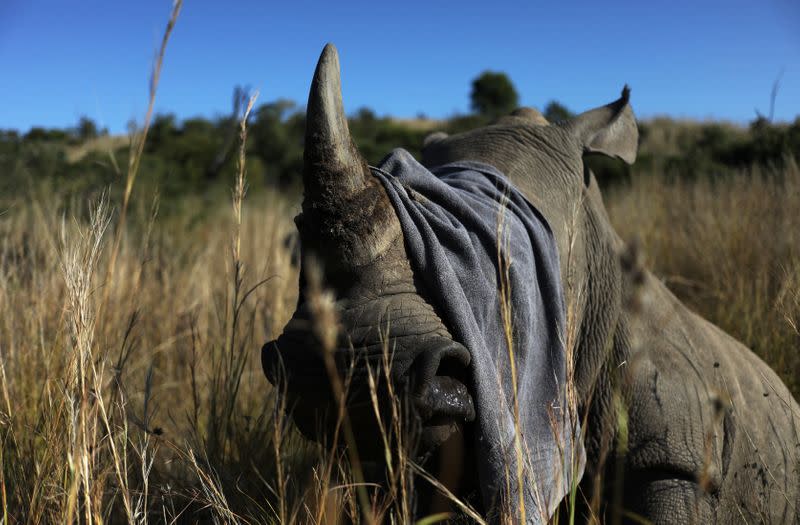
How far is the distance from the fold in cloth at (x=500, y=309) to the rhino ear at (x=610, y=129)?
63 centimetres

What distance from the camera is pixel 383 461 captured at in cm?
203

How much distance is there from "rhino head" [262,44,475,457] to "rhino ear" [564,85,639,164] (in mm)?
1236

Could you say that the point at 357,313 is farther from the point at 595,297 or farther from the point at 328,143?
the point at 595,297

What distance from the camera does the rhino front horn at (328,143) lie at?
1.73 meters

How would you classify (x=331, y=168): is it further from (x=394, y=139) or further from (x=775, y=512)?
(x=394, y=139)

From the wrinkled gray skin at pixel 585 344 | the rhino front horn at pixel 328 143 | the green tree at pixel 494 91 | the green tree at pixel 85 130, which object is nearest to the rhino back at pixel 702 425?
the wrinkled gray skin at pixel 585 344

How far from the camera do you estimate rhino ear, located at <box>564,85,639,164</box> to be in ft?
9.30

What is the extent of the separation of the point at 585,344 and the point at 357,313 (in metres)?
1.05

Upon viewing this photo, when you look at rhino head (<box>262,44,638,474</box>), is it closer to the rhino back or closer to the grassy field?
the grassy field

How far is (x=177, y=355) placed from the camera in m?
5.31

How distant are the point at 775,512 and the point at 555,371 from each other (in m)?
1.14

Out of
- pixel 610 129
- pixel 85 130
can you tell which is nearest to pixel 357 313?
pixel 610 129

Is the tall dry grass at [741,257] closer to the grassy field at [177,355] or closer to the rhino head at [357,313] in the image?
the grassy field at [177,355]

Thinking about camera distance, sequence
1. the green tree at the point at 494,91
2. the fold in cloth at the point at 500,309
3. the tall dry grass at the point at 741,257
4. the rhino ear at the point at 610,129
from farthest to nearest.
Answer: the green tree at the point at 494,91 < the tall dry grass at the point at 741,257 < the rhino ear at the point at 610,129 < the fold in cloth at the point at 500,309
